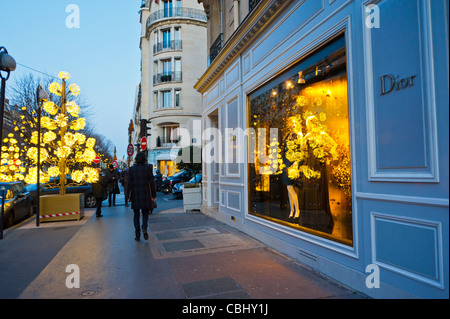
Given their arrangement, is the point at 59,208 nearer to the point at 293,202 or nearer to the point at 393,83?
the point at 293,202

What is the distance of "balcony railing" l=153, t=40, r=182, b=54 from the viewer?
32469mm

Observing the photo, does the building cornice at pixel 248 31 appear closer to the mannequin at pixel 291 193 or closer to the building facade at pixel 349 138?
the building facade at pixel 349 138

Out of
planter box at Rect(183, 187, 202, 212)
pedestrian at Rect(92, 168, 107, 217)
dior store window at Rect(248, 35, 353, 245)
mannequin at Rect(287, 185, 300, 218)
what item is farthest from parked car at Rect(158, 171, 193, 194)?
mannequin at Rect(287, 185, 300, 218)

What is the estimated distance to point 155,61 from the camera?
33.4 metres

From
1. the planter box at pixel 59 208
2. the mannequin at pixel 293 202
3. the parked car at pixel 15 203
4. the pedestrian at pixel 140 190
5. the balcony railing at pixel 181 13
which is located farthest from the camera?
the balcony railing at pixel 181 13

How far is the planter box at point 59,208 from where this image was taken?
29.9 feet

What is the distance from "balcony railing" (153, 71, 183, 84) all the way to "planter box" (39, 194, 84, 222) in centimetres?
2485

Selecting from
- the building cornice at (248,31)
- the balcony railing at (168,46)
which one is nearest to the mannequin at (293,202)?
the building cornice at (248,31)

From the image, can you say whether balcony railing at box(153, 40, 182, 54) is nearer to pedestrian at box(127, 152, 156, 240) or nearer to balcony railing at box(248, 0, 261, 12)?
balcony railing at box(248, 0, 261, 12)

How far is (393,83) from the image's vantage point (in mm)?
3119

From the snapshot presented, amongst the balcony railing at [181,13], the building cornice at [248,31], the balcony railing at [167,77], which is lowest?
the building cornice at [248,31]

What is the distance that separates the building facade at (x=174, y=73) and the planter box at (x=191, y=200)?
68.0ft

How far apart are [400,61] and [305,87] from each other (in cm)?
222
